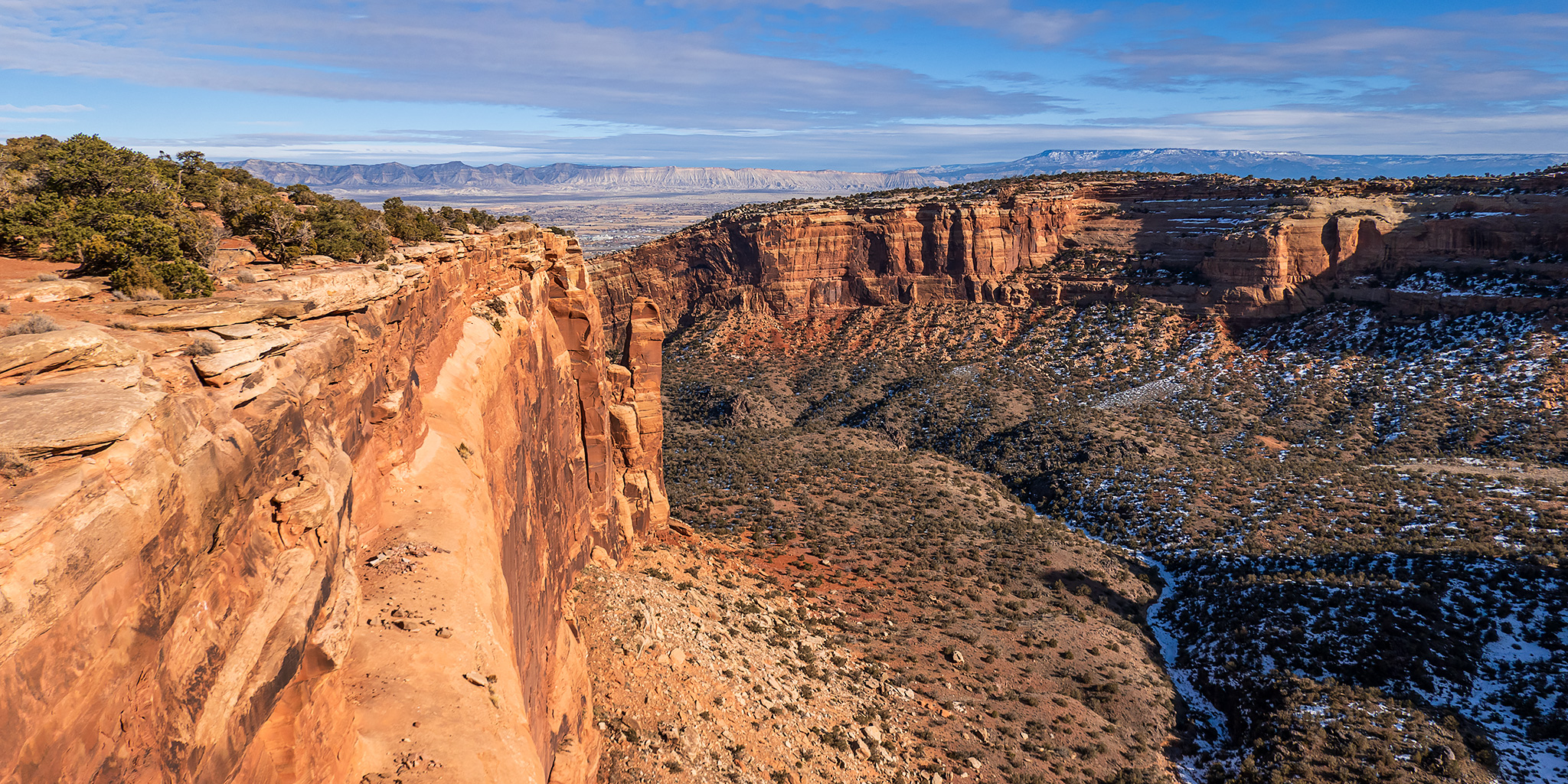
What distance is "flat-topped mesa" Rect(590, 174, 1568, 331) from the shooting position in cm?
6181

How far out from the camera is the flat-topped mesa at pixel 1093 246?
61812mm

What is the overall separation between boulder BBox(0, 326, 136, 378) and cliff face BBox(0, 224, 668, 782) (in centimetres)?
2

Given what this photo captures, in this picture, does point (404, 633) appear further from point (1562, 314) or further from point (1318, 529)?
point (1562, 314)

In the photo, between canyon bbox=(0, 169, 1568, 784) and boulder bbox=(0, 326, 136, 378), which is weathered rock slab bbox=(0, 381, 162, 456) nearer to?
canyon bbox=(0, 169, 1568, 784)

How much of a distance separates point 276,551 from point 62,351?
277 cm

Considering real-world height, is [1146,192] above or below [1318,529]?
above

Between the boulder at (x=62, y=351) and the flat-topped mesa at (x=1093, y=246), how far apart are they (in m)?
A: 76.1

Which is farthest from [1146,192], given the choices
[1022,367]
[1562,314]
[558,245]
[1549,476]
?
[558,245]

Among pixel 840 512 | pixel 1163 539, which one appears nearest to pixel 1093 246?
pixel 1163 539

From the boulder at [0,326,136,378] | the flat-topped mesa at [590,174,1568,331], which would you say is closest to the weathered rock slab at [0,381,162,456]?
the boulder at [0,326,136,378]

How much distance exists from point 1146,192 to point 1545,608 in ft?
201

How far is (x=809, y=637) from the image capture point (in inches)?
1021

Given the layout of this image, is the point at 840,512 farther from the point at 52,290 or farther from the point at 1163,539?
the point at 52,290

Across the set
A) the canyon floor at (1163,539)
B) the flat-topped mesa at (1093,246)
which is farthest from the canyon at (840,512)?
the flat-topped mesa at (1093,246)
